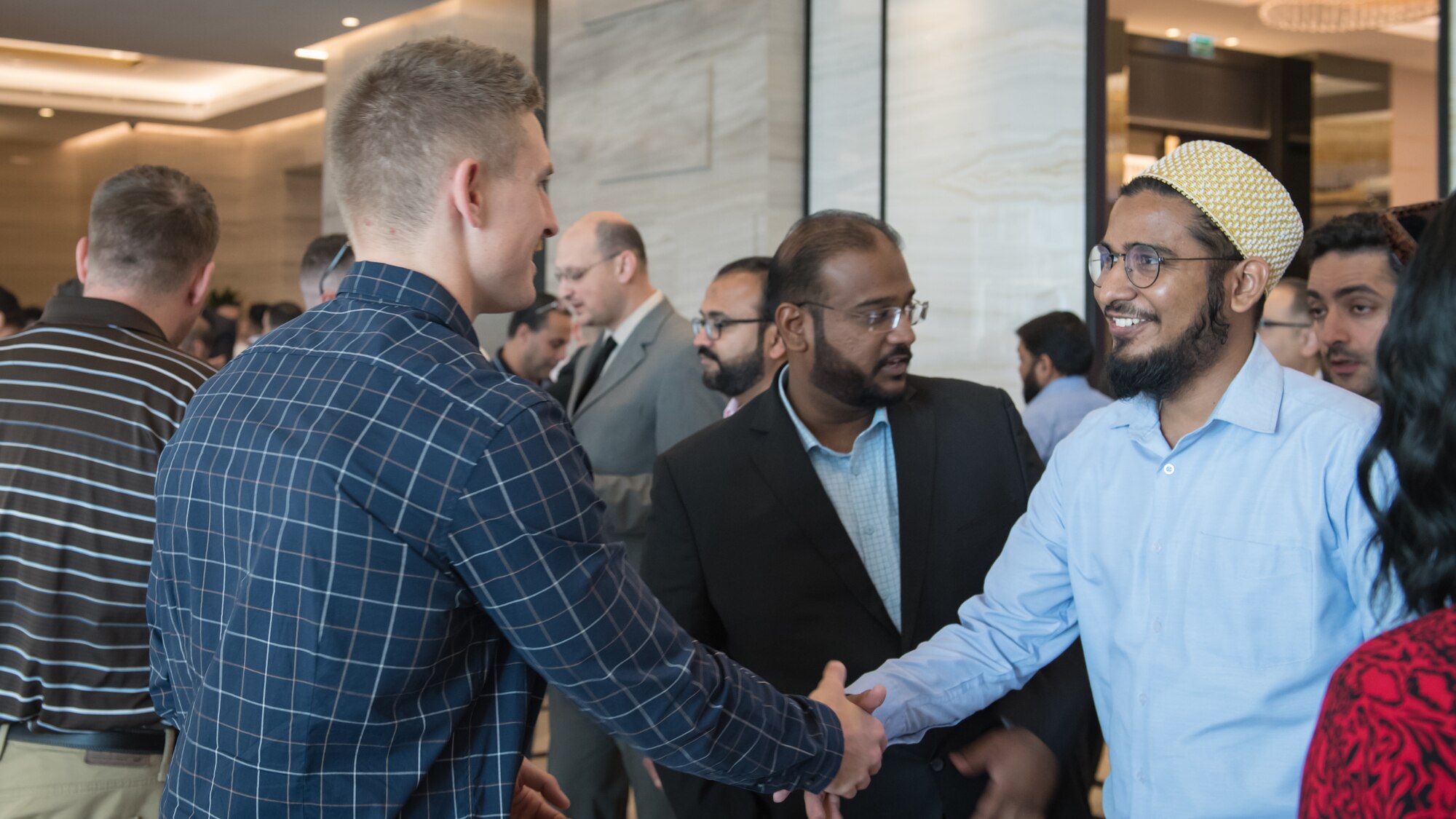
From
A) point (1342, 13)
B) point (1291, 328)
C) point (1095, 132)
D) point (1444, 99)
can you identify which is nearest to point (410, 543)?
point (1291, 328)

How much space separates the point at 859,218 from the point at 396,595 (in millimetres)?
1563

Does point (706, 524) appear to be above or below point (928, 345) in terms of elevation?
below

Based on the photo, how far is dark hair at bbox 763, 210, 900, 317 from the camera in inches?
100

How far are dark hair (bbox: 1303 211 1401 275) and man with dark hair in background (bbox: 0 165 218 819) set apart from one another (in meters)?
2.77

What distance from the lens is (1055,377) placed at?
5.36 meters

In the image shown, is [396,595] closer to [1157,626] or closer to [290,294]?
[1157,626]

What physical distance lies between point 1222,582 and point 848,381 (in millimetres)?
959

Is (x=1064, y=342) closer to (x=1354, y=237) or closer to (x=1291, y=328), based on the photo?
(x=1291, y=328)

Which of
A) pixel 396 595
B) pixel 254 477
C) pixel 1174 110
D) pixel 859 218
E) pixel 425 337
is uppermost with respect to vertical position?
pixel 1174 110

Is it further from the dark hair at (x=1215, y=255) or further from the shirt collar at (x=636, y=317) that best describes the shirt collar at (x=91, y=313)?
the dark hair at (x=1215, y=255)

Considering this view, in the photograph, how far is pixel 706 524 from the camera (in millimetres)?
2301

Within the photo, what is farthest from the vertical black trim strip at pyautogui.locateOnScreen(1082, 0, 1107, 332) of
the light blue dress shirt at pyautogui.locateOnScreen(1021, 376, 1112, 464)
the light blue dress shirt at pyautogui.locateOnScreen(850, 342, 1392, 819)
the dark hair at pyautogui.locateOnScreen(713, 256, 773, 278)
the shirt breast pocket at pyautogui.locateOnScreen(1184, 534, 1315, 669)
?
the shirt breast pocket at pyautogui.locateOnScreen(1184, 534, 1315, 669)

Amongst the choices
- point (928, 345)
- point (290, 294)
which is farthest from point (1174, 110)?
point (290, 294)

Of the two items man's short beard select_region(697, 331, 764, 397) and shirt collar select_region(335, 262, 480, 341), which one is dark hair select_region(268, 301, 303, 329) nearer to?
man's short beard select_region(697, 331, 764, 397)
